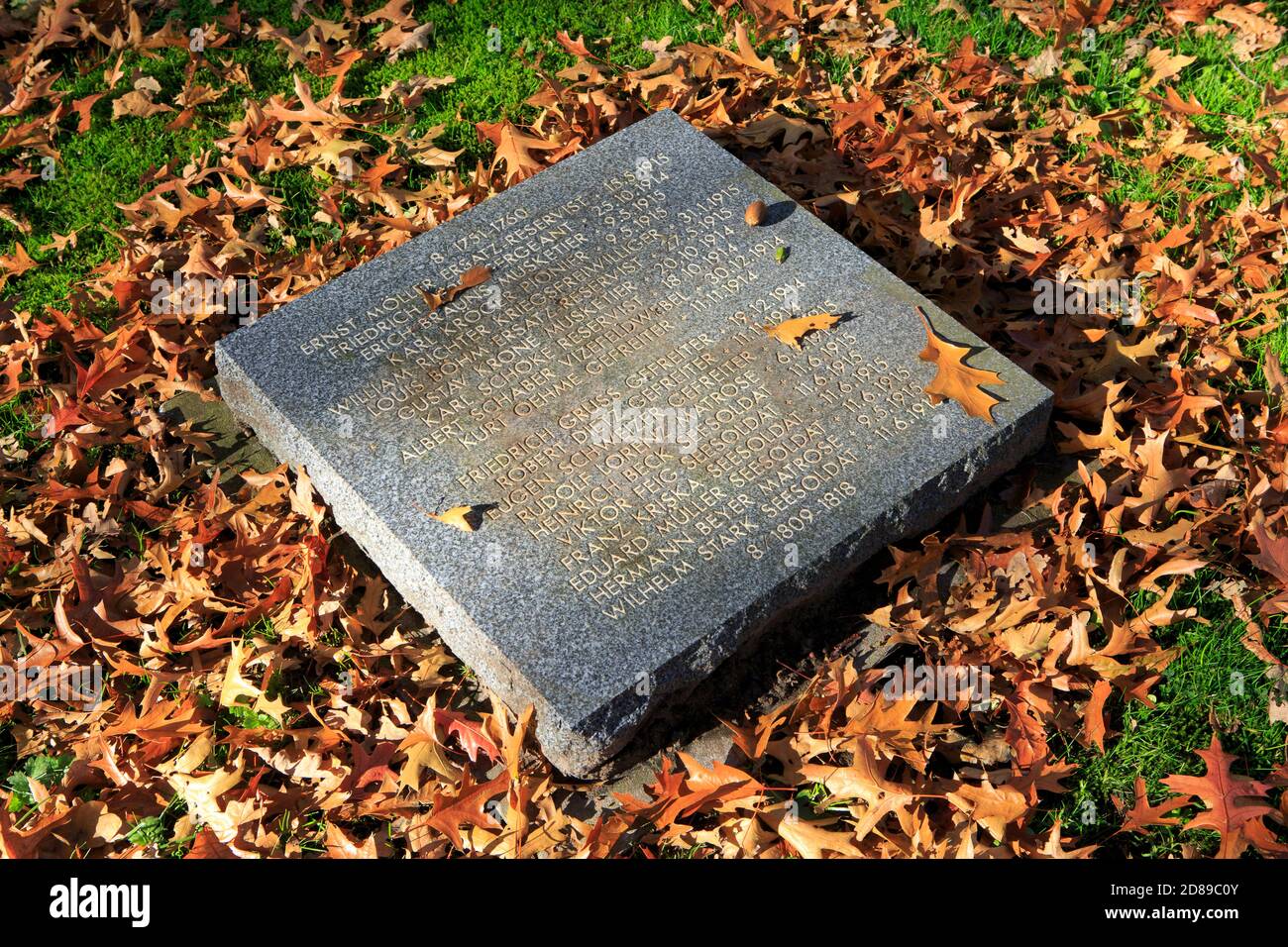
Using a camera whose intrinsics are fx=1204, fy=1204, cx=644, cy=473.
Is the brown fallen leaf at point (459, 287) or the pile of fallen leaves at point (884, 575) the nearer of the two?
the pile of fallen leaves at point (884, 575)

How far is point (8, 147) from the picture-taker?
5.22 metres

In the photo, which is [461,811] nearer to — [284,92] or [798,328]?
[798,328]

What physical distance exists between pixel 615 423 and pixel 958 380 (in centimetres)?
110

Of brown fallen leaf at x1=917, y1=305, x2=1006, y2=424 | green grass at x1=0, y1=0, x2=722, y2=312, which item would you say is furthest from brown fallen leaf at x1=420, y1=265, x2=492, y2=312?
brown fallen leaf at x1=917, y1=305, x2=1006, y2=424

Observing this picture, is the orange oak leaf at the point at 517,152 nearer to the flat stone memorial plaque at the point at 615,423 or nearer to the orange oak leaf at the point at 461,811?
the flat stone memorial plaque at the point at 615,423

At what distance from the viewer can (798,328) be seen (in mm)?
3994

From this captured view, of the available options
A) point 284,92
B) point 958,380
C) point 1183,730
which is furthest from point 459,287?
point 1183,730

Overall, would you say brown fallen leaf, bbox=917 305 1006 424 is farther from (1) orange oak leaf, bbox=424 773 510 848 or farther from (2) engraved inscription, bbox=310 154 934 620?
(1) orange oak leaf, bbox=424 773 510 848

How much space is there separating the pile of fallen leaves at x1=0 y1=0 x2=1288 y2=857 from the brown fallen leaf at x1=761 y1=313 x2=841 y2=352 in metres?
0.78

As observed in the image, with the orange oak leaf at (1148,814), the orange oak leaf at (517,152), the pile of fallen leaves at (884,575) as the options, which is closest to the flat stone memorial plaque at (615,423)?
the pile of fallen leaves at (884,575)

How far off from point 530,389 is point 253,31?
2980 millimetres

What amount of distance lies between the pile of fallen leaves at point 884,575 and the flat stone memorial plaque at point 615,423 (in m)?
0.26

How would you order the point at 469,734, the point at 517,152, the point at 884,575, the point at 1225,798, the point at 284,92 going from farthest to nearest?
the point at 284,92
the point at 517,152
the point at 884,575
the point at 469,734
the point at 1225,798

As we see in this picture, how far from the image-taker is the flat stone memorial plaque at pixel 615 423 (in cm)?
339
